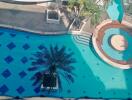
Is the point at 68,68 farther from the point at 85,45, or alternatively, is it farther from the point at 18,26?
the point at 18,26

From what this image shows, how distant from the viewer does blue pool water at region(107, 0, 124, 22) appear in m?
26.9

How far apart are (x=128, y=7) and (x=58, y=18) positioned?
6.72 metres

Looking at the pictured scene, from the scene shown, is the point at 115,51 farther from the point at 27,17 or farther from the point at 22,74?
the point at 27,17

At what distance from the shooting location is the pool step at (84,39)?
24.0m

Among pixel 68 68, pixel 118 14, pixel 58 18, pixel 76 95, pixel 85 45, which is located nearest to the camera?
pixel 76 95

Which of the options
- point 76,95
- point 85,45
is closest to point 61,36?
point 85,45

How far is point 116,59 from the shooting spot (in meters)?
23.3

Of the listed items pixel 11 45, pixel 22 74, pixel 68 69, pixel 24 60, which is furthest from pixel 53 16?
pixel 22 74

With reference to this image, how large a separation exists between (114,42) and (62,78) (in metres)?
5.68

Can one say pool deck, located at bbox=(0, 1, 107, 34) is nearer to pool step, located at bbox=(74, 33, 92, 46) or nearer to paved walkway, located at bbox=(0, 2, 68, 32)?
paved walkway, located at bbox=(0, 2, 68, 32)

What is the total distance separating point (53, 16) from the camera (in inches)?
1008

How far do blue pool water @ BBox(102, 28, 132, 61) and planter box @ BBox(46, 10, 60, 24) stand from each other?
414 cm

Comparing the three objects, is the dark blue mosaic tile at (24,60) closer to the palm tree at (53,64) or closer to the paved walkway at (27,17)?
the palm tree at (53,64)

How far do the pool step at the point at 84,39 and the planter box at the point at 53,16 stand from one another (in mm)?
2296
